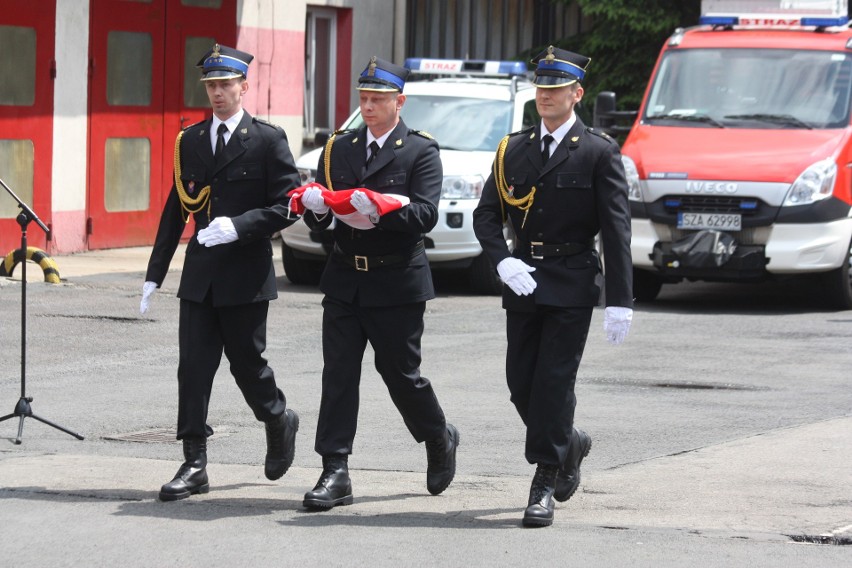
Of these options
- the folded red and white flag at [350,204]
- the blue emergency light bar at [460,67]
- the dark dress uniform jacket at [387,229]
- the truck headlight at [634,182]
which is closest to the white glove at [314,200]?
the folded red and white flag at [350,204]

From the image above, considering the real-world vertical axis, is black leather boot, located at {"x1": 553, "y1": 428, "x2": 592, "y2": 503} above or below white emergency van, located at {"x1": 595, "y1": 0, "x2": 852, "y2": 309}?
below

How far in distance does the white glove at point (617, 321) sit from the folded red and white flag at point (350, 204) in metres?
0.92

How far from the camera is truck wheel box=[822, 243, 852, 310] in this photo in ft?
45.6

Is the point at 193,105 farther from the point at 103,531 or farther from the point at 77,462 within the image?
the point at 103,531

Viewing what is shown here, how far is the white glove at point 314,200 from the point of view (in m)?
6.62

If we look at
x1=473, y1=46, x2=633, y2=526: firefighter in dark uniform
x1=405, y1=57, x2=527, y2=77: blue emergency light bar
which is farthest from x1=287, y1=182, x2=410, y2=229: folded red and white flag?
x1=405, y1=57, x2=527, y2=77: blue emergency light bar

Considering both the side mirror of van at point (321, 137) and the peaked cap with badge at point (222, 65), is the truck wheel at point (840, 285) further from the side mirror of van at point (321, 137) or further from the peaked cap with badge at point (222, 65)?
the peaked cap with badge at point (222, 65)

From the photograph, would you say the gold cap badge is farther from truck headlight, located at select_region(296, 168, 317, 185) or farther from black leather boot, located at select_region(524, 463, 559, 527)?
truck headlight, located at select_region(296, 168, 317, 185)

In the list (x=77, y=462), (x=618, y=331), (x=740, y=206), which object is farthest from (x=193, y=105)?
(x=618, y=331)

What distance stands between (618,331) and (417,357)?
2.78ft

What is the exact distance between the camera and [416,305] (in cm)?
687

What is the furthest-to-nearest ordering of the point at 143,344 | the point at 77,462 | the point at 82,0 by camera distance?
the point at 82,0 < the point at 143,344 < the point at 77,462

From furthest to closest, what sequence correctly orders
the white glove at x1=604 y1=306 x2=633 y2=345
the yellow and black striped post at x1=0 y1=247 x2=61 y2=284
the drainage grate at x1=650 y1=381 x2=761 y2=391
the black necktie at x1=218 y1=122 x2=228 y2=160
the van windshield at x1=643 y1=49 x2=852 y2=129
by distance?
the van windshield at x1=643 y1=49 x2=852 y2=129 → the drainage grate at x1=650 y1=381 x2=761 y2=391 → the yellow and black striped post at x1=0 y1=247 x2=61 y2=284 → the black necktie at x1=218 y1=122 x2=228 y2=160 → the white glove at x1=604 y1=306 x2=633 y2=345

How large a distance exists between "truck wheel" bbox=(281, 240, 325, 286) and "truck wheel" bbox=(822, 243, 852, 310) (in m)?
4.37
